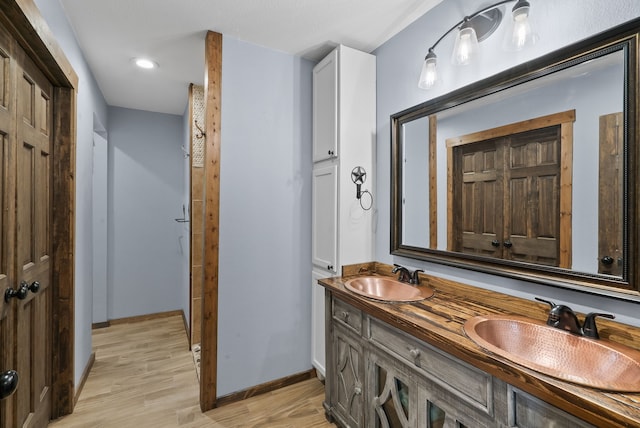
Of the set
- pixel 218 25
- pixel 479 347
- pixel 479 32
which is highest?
pixel 218 25

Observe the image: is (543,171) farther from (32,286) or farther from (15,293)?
(32,286)

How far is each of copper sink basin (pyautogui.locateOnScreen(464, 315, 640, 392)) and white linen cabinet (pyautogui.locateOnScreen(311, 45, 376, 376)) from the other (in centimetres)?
99

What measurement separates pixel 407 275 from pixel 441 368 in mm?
738

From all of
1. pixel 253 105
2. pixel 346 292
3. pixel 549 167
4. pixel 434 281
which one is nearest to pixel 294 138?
pixel 253 105

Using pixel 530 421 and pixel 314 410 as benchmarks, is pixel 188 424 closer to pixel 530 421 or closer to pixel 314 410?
pixel 314 410

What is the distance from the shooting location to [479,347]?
3.23ft

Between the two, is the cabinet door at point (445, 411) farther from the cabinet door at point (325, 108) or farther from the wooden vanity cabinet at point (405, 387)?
the cabinet door at point (325, 108)

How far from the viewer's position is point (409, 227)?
1897mm

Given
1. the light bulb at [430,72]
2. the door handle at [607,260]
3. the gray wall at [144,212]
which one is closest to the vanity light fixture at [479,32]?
the light bulb at [430,72]

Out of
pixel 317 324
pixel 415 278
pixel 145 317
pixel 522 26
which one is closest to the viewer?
pixel 522 26

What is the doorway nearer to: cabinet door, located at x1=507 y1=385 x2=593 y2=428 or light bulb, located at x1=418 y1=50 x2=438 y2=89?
light bulb, located at x1=418 y1=50 x2=438 y2=89

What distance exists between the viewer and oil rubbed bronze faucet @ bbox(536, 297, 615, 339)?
40.8 inches

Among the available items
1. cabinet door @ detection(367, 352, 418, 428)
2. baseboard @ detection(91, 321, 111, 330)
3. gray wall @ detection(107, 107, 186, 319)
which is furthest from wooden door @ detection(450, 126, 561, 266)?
baseboard @ detection(91, 321, 111, 330)

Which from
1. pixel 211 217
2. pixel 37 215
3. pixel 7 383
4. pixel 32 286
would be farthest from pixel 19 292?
pixel 211 217
